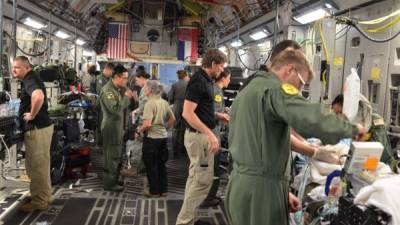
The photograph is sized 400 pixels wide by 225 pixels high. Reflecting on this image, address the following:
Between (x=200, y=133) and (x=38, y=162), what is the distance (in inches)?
75.1

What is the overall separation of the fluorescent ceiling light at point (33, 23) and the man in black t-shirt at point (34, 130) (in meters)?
4.12

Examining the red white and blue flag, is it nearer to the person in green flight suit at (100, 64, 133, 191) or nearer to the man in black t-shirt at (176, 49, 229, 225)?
the person in green flight suit at (100, 64, 133, 191)

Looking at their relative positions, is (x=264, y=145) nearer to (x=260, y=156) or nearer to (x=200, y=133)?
(x=260, y=156)

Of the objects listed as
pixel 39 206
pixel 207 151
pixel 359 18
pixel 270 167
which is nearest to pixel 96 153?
pixel 39 206

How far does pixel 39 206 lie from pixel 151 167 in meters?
1.35

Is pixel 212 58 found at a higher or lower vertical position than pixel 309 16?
lower

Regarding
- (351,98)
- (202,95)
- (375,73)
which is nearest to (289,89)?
(351,98)

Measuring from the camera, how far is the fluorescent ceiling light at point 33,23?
8.20m

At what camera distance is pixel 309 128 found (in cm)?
180

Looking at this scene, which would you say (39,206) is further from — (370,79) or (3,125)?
(370,79)

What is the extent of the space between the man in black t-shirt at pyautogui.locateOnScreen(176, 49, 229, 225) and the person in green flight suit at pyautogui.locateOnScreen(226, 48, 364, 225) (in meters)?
1.41

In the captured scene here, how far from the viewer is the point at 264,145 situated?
2154 millimetres

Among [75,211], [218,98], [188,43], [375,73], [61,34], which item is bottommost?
[75,211]

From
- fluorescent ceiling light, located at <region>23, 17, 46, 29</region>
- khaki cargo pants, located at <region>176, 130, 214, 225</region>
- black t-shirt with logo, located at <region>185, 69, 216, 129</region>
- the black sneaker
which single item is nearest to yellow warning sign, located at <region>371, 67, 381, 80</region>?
black t-shirt with logo, located at <region>185, 69, 216, 129</region>
